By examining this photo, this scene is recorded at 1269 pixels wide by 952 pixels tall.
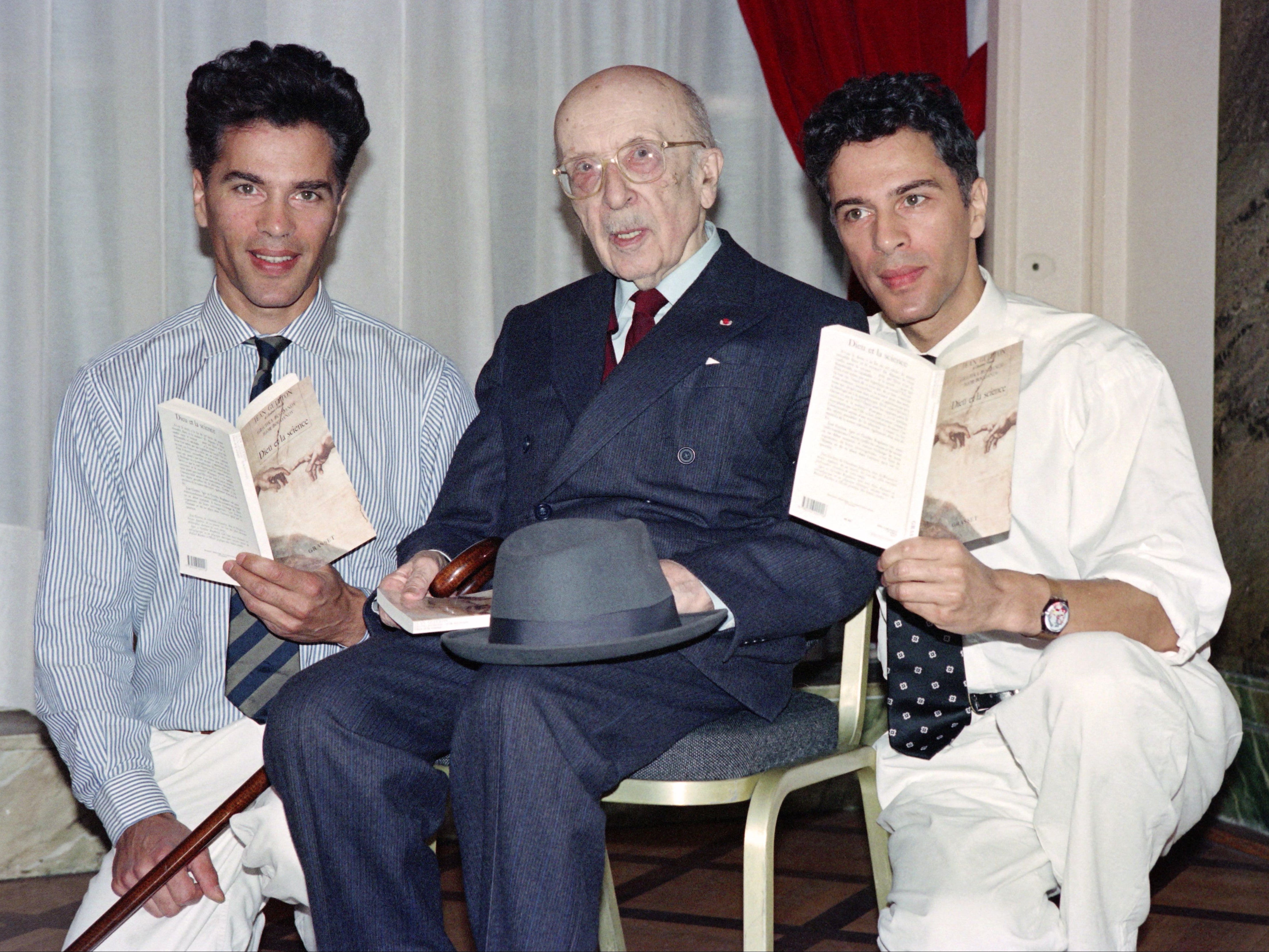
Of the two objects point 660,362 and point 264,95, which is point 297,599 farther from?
point 264,95

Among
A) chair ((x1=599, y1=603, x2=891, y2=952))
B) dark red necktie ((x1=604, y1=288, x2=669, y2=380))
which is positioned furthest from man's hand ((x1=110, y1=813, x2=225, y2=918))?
dark red necktie ((x1=604, y1=288, x2=669, y2=380))

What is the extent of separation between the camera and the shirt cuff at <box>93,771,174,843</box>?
2.01 meters

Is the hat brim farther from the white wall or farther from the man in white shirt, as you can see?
the white wall

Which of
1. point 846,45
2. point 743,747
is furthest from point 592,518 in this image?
point 846,45

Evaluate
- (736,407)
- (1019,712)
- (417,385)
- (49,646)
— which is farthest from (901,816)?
(49,646)

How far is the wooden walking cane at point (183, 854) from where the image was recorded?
1895mm

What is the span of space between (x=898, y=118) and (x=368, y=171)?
1.75m

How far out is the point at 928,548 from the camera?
5.18ft

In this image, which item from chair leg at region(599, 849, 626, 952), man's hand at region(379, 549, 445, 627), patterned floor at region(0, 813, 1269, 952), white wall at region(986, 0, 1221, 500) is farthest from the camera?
white wall at region(986, 0, 1221, 500)

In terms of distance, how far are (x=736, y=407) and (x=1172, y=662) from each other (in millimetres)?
705

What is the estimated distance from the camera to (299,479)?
6.48 ft

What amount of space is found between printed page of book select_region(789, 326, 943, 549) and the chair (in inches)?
16.1

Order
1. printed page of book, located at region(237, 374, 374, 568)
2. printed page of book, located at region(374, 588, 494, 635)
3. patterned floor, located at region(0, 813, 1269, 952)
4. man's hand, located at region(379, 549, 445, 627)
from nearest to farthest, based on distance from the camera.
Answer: printed page of book, located at region(374, 588, 494, 635) → man's hand, located at region(379, 549, 445, 627) → printed page of book, located at region(237, 374, 374, 568) → patterned floor, located at region(0, 813, 1269, 952)

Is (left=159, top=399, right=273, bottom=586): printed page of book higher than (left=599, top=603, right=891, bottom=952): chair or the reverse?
higher
